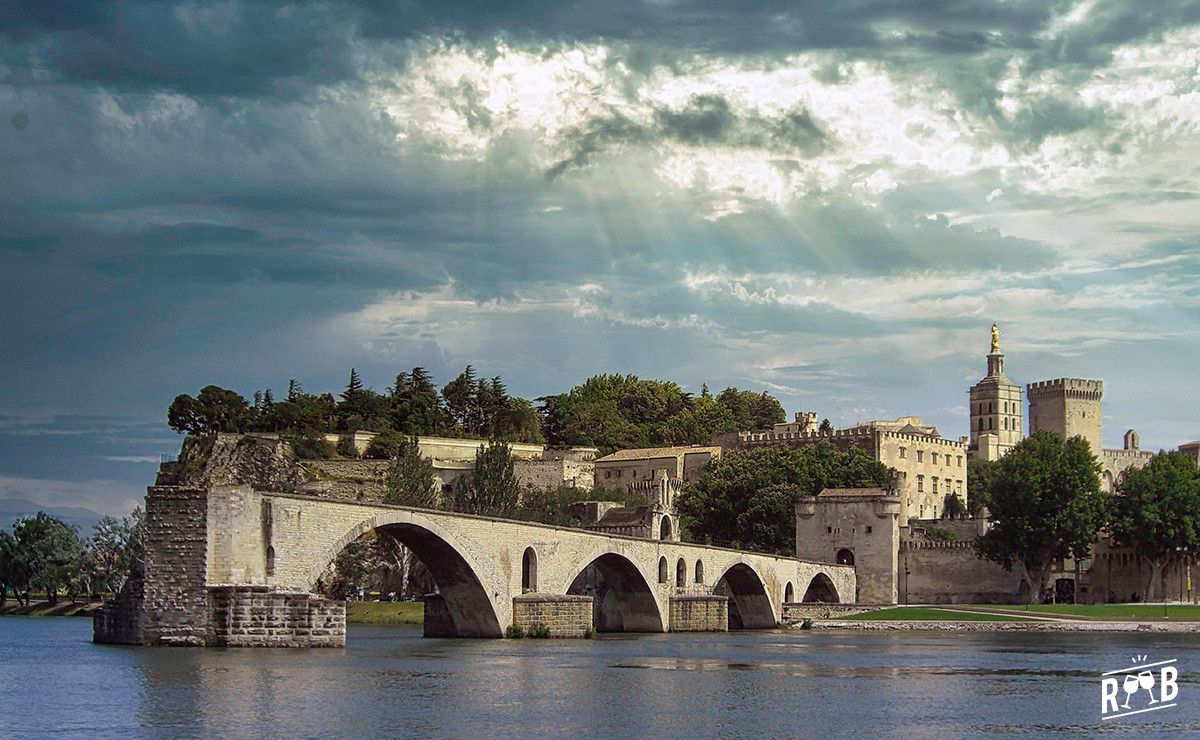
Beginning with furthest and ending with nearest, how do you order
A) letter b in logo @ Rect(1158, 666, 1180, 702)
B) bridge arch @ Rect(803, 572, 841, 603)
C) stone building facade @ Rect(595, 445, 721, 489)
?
stone building facade @ Rect(595, 445, 721, 489) → bridge arch @ Rect(803, 572, 841, 603) → letter b in logo @ Rect(1158, 666, 1180, 702)

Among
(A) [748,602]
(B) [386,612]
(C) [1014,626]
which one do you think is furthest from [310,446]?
(C) [1014,626]

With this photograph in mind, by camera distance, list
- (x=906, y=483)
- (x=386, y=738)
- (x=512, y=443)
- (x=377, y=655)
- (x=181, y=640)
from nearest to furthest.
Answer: (x=386, y=738) < (x=181, y=640) < (x=377, y=655) < (x=906, y=483) < (x=512, y=443)

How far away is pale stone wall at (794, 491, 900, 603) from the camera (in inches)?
3900

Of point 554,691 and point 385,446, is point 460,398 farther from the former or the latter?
point 554,691

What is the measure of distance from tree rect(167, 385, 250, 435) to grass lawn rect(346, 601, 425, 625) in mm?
34498

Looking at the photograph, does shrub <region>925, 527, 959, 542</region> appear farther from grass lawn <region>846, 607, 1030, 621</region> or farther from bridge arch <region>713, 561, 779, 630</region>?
bridge arch <region>713, 561, 779, 630</region>

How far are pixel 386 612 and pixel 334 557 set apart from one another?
124 feet

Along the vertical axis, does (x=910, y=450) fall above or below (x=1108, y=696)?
above

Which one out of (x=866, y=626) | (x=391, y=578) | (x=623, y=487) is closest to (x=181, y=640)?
(x=866, y=626)

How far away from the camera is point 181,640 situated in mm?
47781

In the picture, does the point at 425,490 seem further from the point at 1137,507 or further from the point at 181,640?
the point at 181,640

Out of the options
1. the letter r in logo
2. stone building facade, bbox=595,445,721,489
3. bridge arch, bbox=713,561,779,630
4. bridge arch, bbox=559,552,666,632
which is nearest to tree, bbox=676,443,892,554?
stone building facade, bbox=595,445,721,489

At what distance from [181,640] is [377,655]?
7612mm

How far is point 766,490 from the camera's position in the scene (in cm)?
10856
